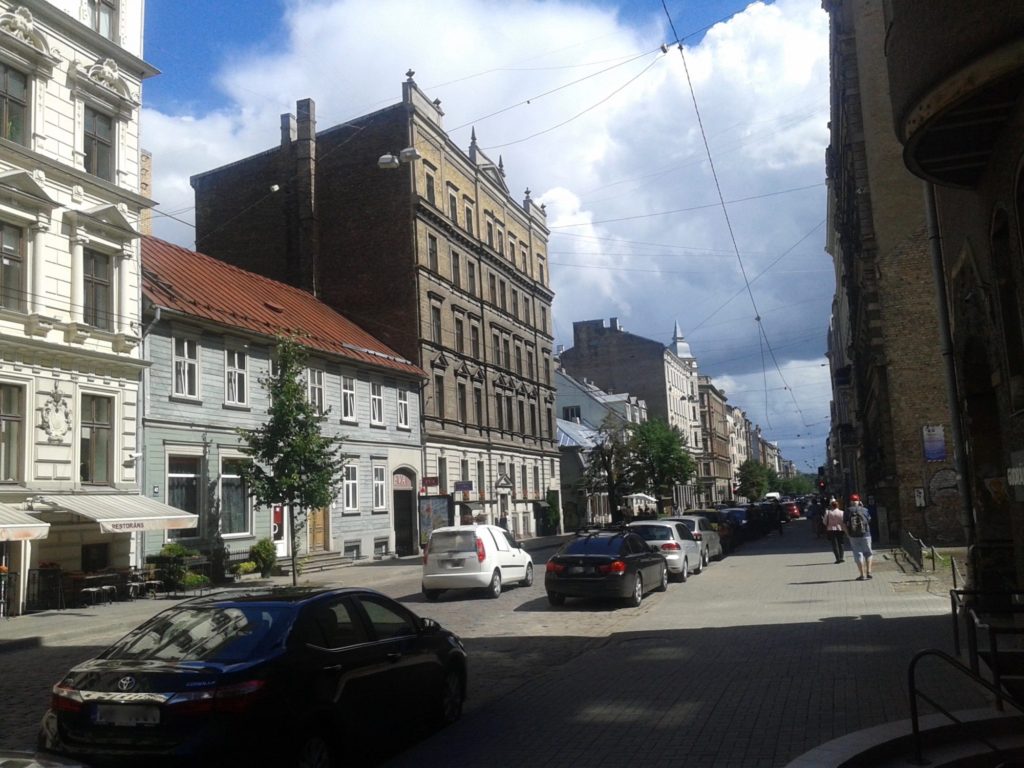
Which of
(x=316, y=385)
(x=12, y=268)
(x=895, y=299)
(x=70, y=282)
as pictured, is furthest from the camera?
(x=316, y=385)

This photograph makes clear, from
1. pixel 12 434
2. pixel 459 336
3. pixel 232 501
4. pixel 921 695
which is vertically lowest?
pixel 921 695

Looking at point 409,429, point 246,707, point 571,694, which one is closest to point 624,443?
point 409,429

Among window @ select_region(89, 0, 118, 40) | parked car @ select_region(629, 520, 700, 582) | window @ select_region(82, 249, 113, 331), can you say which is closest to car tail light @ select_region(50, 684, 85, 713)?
parked car @ select_region(629, 520, 700, 582)

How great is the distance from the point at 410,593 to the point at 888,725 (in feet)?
57.0

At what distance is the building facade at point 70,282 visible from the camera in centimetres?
2111

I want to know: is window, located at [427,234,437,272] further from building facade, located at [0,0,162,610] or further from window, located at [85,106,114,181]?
window, located at [85,106,114,181]

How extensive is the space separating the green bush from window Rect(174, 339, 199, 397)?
4.79 m

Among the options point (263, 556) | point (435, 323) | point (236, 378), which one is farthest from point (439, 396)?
A: point (263, 556)

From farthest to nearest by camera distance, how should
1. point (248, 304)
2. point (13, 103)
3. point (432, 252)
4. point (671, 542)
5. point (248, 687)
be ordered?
1. point (432, 252)
2. point (248, 304)
3. point (671, 542)
4. point (13, 103)
5. point (248, 687)

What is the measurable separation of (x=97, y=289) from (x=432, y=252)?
22.1m

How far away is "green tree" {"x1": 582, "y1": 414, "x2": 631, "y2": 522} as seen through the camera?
190 ft

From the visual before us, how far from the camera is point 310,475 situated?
25.5 meters

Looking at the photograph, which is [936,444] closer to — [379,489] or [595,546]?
[595,546]

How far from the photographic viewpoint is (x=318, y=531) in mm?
33094
